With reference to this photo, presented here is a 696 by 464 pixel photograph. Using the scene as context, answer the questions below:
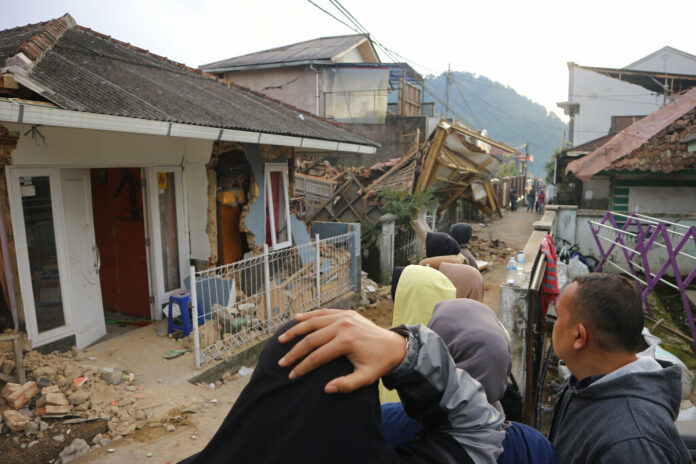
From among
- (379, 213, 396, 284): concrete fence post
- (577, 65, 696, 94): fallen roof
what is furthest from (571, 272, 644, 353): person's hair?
(577, 65, 696, 94): fallen roof

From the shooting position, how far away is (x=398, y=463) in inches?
36.1

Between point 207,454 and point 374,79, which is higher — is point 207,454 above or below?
below

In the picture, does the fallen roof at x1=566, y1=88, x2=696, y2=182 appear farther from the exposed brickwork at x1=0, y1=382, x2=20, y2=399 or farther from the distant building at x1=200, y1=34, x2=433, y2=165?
the exposed brickwork at x1=0, y1=382, x2=20, y2=399

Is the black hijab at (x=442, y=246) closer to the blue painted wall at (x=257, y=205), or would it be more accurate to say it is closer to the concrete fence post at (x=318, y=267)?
the concrete fence post at (x=318, y=267)

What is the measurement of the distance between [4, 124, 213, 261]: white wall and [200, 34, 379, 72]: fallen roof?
1309 cm

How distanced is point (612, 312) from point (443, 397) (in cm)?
97

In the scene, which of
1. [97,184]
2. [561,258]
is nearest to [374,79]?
[561,258]

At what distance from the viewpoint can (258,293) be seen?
6.53 metres

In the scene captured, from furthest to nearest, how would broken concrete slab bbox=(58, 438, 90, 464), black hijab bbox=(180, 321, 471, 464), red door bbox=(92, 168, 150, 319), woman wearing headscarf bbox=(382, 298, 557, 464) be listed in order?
red door bbox=(92, 168, 150, 319) < broken concrete slab bbox=(58, 438, 90, 464) < woman wearing headscarf bbox=(382, 298, 557, 464) < black hijab bbox=(180, 321, 471, 464)

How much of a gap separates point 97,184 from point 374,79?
1372 cm

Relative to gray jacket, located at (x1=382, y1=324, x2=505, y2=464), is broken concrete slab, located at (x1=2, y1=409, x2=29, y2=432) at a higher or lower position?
lower

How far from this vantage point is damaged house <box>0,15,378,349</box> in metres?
4.48

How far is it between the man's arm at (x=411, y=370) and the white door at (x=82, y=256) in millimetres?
5415

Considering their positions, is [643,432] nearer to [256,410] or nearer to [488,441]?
[488,441]
